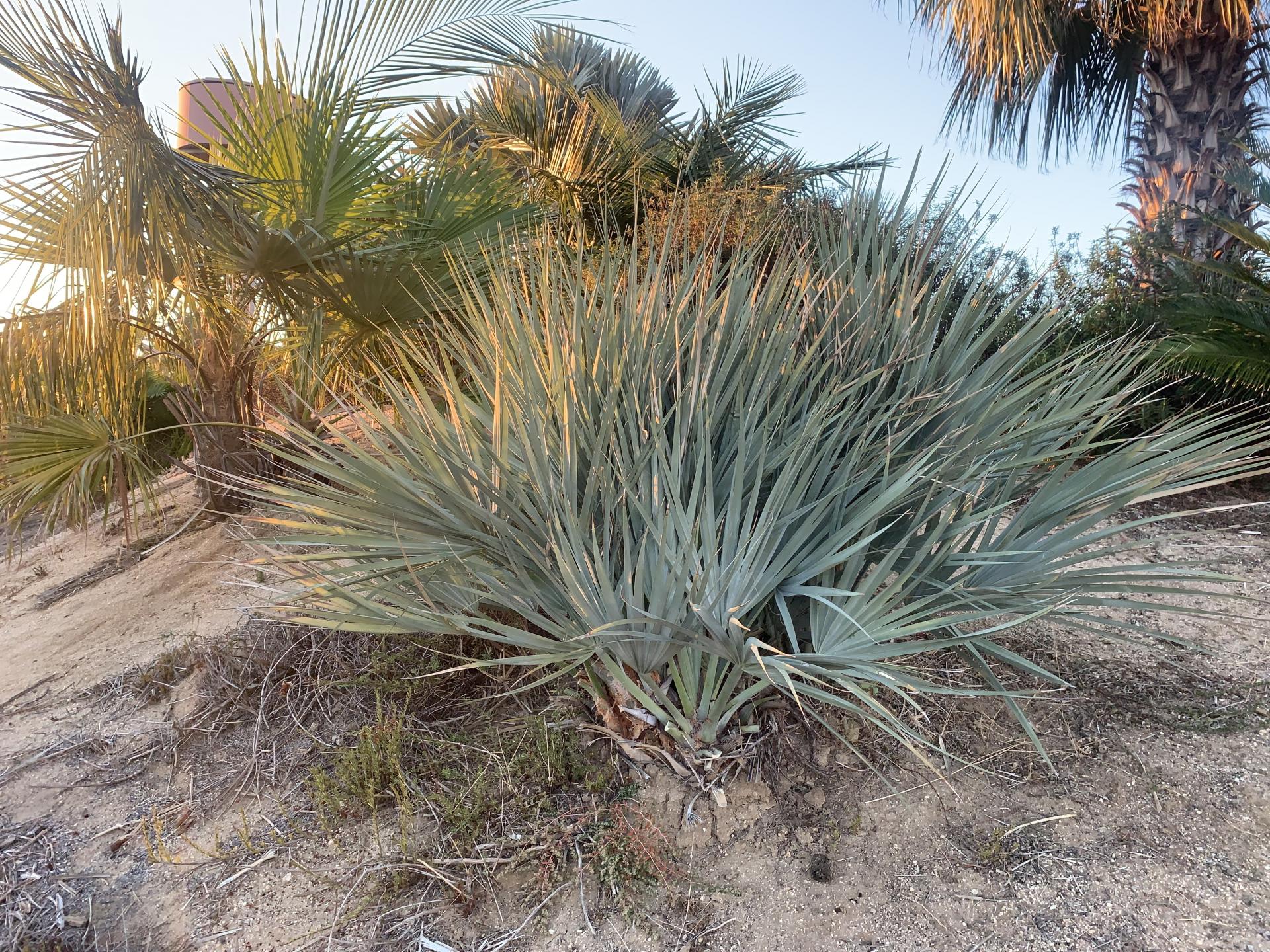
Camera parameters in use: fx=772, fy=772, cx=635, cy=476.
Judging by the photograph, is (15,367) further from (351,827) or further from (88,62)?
(351,827)

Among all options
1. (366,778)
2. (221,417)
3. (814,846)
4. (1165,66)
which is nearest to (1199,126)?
(1165,66)

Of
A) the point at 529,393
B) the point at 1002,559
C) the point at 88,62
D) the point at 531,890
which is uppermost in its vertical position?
the point at 88,62

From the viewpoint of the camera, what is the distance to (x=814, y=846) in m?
2.17

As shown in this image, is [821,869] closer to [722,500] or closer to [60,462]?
[722,500]

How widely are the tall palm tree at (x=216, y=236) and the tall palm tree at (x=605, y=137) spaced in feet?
9.14

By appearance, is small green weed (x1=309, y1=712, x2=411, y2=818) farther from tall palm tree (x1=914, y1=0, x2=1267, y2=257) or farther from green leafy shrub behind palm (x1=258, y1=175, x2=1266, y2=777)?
tall palm tree (x1=914, y1=0, x2=1267, y2=257)

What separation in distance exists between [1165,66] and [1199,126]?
0.63 meters

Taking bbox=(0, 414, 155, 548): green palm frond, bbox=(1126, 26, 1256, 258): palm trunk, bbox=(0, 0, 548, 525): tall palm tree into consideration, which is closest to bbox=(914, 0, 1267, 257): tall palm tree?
bbox=(1126, 26, 1256, 258): palm trunk

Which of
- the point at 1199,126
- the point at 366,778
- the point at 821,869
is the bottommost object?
the point at 821,869

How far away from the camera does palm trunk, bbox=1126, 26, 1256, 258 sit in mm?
6738

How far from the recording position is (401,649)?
286cm

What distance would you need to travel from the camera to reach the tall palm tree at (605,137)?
7715 mm

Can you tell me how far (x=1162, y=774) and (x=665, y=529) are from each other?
72.1 inches

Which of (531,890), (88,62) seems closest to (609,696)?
(531,890)
